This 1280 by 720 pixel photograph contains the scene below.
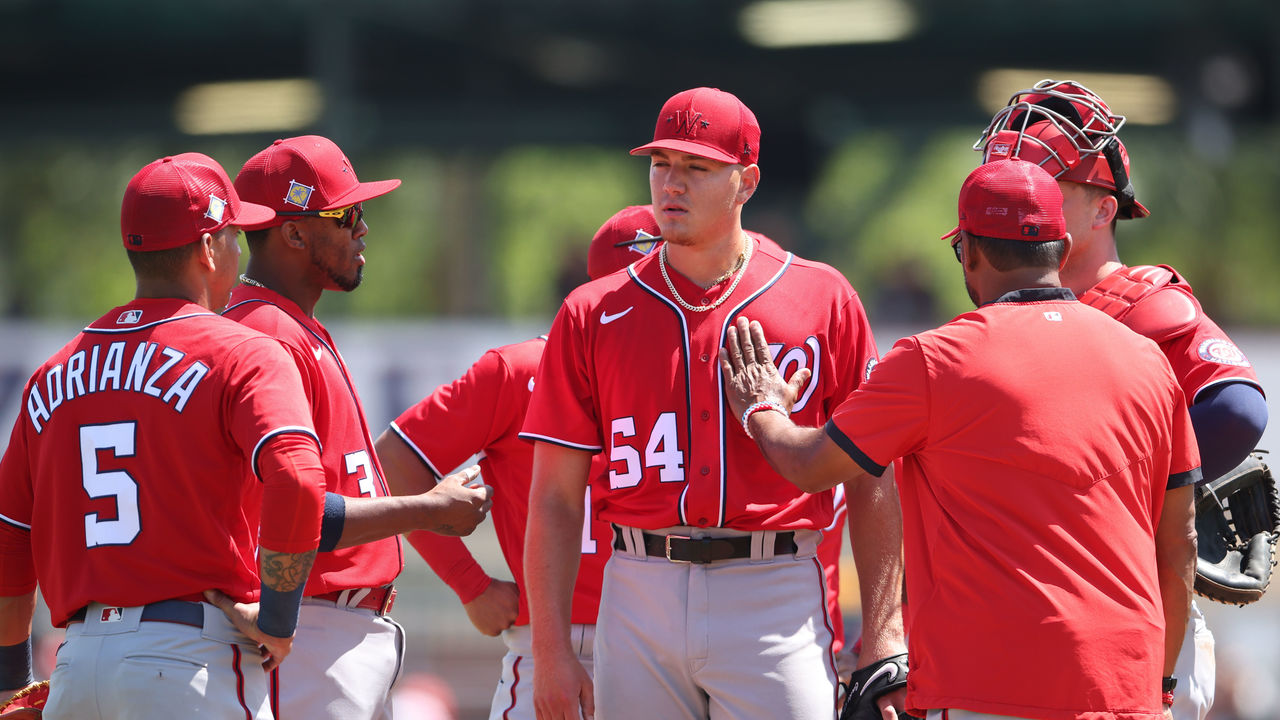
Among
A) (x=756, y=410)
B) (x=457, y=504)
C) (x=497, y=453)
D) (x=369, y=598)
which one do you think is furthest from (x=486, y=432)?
(x=756, y=410)

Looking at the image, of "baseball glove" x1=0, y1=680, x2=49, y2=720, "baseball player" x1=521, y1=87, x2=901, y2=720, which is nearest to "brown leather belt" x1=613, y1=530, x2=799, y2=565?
"baseball player" x1=521, y1=87, x2=901, y2=720

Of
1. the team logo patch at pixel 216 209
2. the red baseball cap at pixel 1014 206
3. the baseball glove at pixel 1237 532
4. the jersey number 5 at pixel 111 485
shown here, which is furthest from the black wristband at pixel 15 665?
the baseball glove at pixel 1237 532

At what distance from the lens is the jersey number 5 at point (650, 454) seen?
12.4 feet

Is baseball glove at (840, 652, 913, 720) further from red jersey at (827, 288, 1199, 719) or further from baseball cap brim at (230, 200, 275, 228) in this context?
baseball cap brim at (230, 200, 275, 228)

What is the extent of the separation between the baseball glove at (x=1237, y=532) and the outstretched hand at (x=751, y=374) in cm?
132

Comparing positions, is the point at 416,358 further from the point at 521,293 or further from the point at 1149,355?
the point at 521,293

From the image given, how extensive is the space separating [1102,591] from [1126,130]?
17.0 metres

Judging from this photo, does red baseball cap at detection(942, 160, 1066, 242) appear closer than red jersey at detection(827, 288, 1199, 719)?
No

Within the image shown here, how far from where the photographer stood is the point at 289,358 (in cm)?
366

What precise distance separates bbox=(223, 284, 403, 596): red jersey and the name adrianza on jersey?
398mm

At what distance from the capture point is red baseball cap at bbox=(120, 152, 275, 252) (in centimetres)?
372

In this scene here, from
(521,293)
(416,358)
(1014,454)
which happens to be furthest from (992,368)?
(521,293)

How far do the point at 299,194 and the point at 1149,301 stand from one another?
256cm

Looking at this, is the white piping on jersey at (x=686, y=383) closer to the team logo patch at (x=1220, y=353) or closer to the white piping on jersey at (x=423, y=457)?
the white piping on jersey at (x=423, y=457)
